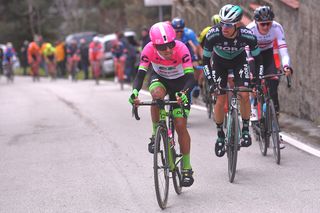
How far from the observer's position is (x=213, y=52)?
9234 millimetres

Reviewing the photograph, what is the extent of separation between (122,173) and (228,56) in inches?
76.6

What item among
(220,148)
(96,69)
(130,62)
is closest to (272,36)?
(220,148)

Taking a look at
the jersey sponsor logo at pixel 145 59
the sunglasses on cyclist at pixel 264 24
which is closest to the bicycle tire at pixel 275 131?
the sunglasses on cyclist at pixel 264 24

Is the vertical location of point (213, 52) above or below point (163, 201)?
above

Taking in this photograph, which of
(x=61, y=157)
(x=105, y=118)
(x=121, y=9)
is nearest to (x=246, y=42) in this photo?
(x=61, y=157)

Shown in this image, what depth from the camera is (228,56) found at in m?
8.90

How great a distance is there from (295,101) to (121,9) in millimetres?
37476

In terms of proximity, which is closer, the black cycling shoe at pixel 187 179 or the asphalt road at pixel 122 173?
the asphalt road at pixel 122 173

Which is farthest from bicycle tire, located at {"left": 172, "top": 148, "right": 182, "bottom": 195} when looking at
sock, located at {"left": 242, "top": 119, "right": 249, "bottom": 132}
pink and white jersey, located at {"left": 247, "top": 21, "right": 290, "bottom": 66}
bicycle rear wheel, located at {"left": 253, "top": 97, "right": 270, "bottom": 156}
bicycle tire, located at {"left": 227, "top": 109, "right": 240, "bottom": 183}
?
pink and white jersey, located at {"left": 247, "top": 21, "right": 290, "bottom": 66}

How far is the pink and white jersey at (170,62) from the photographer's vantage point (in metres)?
7.50

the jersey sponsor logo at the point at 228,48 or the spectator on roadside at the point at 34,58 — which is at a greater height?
the jersey sponsor logo at the point at 228,48

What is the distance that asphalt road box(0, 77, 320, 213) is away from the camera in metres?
7.37

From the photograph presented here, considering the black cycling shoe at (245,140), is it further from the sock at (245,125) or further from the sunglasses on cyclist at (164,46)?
the sunglasses on cyclist at (164,46)

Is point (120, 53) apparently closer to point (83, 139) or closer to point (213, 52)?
point (83, 139)
